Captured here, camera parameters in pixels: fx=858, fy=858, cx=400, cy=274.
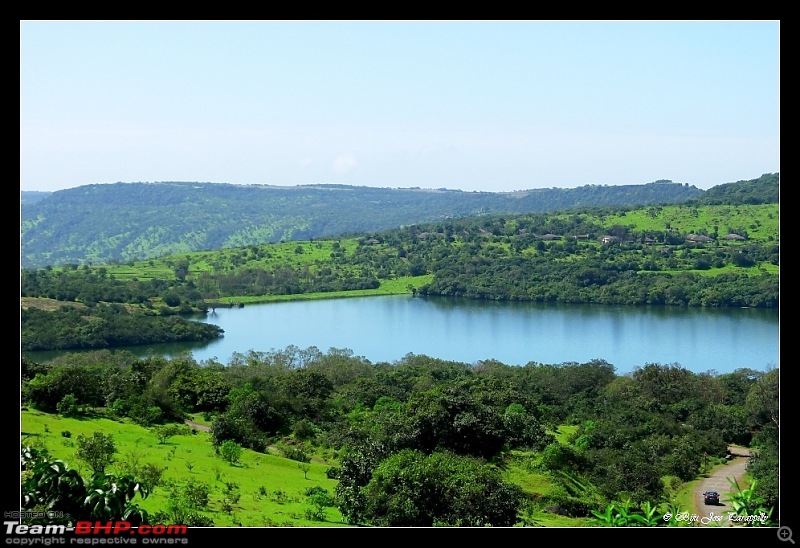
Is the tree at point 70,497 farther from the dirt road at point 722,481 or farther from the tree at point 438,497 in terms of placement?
the dirt road at point 722,481

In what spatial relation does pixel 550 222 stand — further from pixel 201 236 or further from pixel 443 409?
pixel 443 409

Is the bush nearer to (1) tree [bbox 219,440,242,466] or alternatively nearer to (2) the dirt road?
(1) tree [bbox 219,440,242,466]

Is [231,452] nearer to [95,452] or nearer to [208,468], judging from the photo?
[208,468]

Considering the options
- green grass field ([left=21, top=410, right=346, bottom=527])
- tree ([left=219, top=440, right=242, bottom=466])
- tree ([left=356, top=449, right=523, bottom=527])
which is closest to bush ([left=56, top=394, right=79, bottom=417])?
green grass field ([left=21, top=410, right=346, bottom=527])

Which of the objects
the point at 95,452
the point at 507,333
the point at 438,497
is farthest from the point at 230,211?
the point at 438,497
